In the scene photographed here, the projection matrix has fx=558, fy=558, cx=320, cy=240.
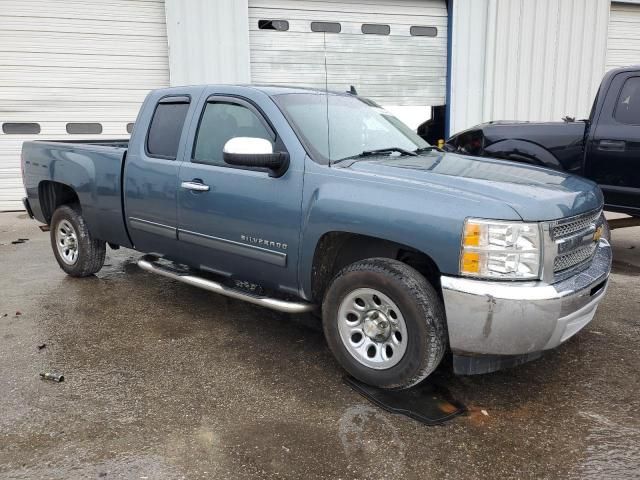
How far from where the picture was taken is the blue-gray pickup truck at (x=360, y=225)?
109 inches

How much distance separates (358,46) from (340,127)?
726 cm

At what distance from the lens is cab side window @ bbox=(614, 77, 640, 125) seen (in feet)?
17.9

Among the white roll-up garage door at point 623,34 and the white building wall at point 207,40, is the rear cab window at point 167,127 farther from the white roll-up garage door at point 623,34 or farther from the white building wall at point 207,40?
the white roll-up garage door at point 623,34

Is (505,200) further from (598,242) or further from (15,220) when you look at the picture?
(15,220)

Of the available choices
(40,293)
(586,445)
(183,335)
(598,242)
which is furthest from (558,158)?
(40,293)

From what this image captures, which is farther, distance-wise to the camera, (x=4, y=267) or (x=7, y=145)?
(x=7, y=145)

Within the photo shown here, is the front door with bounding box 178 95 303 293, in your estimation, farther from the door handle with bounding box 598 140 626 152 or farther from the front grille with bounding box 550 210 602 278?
the door handle with bounding box 598 140 626 152

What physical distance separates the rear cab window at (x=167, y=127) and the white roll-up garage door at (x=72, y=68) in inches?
228

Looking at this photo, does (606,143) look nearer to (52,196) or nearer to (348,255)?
(348,255)

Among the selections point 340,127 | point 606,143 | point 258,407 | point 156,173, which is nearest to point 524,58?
point 606,143

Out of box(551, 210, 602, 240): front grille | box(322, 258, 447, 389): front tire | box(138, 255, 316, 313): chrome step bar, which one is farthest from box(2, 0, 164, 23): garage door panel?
box(551, 210, 602, 240): front grille

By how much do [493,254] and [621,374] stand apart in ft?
4.76

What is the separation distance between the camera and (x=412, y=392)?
322 cm

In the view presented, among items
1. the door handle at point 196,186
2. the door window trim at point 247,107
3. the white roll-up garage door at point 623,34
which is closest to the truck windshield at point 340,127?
the door window trim at point 247,107
